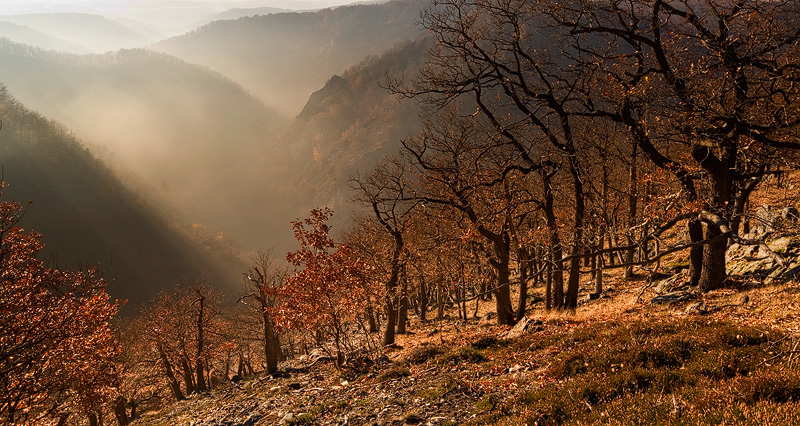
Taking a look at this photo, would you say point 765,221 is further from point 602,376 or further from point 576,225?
point 576,225

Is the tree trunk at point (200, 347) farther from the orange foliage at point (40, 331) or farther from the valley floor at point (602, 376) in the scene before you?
the valley floor at point (602, 376)

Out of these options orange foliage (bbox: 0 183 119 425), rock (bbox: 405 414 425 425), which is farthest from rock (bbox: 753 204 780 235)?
orange foliage (bbox: 0 183 119 425)

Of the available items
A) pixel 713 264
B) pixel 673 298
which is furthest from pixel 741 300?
pixel 673 298

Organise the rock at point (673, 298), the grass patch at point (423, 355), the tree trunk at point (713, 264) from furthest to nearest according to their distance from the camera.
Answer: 1. the grass patch at point (423, 355)
2. the rock at point (673, 298)
3. the tree trunk at point (713, 264)

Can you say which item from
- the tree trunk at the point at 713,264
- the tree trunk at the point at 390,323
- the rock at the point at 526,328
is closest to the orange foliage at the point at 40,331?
the tree trunk at the point at 390,323

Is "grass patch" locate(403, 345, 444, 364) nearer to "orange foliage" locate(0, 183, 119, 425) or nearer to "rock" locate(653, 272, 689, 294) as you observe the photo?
"rock" locate(653, 272, 689, 294)

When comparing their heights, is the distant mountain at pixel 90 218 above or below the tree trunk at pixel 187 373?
above

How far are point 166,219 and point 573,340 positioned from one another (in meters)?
221

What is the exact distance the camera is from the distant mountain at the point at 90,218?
150 meters

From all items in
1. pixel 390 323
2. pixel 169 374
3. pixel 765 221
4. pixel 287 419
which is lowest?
pixel 169 374

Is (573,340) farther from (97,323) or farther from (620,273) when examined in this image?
(620,273)

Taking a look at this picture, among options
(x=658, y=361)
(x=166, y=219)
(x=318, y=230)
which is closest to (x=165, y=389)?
(x=318, y=230)

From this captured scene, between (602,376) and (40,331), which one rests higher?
(40,331)

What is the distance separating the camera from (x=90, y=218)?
16250cm
